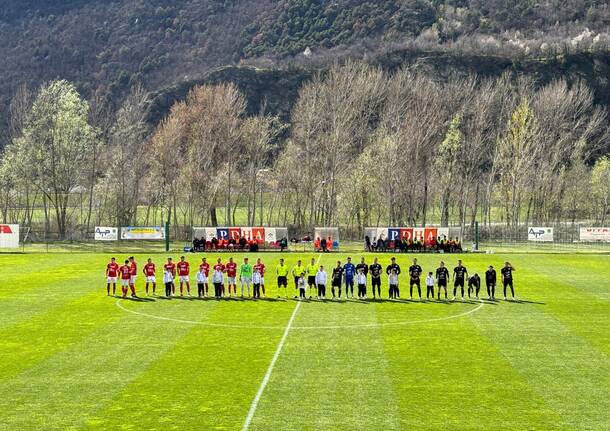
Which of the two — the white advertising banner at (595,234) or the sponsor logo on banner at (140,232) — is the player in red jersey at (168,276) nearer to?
the sponsor logo on banner at (140,232)

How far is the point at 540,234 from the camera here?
72.4 m

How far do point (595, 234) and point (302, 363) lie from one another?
5462cm

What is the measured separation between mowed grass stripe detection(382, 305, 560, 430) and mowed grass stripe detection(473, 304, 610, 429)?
40 cm

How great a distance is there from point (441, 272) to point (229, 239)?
34.9 meters

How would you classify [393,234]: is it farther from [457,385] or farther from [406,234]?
[457,385]

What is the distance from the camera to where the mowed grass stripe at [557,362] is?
1783cm

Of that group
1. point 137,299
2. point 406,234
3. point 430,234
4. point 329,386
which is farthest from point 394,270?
point 430,234

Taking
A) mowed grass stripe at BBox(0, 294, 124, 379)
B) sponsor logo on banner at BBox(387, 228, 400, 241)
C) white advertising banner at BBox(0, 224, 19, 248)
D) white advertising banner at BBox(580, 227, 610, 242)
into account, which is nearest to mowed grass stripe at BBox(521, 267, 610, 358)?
mowed grass stripe at BBox(0, 294, 124, 379)

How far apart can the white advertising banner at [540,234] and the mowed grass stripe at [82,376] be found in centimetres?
5091

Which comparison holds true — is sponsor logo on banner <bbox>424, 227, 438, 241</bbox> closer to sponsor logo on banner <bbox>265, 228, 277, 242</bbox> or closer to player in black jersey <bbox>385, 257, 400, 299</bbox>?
sponsor logo on banner <bbox>265, 228, 277, 242</bbox>

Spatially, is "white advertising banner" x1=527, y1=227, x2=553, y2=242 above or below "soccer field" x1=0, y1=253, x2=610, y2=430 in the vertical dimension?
above

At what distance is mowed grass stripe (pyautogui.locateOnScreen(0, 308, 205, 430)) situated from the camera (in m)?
17.3

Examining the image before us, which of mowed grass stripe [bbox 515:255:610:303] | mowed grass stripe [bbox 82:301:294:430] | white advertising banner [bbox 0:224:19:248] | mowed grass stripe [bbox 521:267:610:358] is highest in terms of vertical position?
white advertising banner [bbox 0:224:19:248]

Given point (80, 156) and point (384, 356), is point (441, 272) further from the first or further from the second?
point (80, 156)
